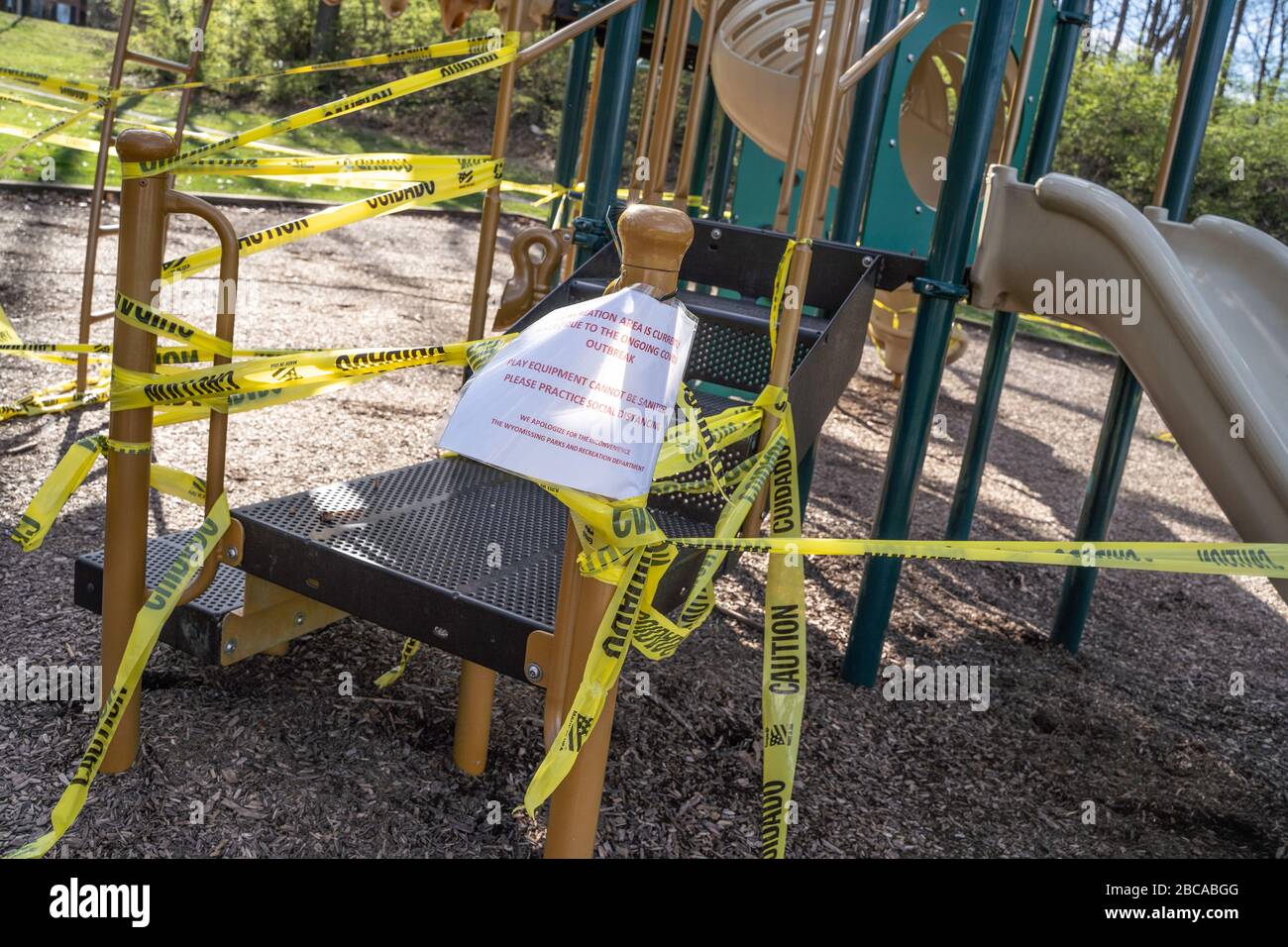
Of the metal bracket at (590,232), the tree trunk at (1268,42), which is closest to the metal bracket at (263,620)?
the metal bracket at (590,232)

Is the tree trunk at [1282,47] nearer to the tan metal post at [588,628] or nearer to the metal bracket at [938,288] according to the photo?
the metal bracket at [938,288]

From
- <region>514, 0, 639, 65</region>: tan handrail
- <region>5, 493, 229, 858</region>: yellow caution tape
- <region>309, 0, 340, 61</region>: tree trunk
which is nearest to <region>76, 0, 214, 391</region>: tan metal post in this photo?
<region>514, 0, 639, 65</region>: tan handrail

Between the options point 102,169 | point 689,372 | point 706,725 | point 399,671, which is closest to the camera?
point 399,671

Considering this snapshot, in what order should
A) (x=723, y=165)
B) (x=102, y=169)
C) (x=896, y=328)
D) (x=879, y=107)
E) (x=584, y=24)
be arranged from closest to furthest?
(x=584, y=24), (x=879, y=107), (x=102, y=169), (x=723, y=165), (x=896, y=328)

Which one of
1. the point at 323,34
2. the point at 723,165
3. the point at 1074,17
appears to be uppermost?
the point at 323,34

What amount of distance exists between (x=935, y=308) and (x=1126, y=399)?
1106mm

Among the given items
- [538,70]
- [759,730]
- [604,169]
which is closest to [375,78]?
[538,70]

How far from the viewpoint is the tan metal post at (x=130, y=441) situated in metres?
2.21

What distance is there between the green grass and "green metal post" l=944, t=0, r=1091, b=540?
7308 mm

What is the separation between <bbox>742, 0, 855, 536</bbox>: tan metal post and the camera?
2.36m

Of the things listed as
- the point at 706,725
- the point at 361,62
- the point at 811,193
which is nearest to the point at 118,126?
the point at 361,62

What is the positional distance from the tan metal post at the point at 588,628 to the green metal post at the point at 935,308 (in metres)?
1.73

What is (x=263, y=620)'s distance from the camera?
2783mm

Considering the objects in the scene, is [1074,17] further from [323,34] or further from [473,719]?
[323,34]
